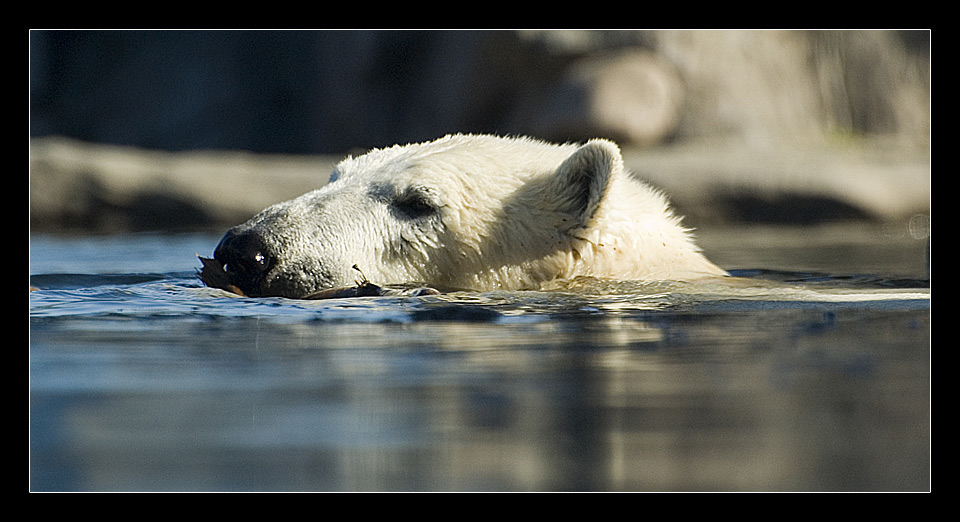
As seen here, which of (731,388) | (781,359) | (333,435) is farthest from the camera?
(781,359)

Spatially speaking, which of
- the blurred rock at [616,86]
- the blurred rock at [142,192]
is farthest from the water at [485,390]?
the blurred rock at [616,86]

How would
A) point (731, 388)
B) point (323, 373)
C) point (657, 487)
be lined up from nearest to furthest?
1. point (657, 487)
2. point (731, 388)
3. point (323, 373)

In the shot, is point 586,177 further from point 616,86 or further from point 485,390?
point 616,86

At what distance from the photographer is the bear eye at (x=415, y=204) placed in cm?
412

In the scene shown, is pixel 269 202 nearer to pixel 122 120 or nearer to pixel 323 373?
pixel 323 373

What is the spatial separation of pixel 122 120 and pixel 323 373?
15.5 meters

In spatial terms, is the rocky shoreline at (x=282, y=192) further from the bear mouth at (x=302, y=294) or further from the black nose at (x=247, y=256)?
the black nose at (x=247, y=256)

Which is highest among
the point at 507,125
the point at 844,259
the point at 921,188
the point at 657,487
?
the point at 507,125

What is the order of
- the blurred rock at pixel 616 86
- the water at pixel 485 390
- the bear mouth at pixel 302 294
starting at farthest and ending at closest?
the blurred rock at pixel 616 86, the bear mouth at pixel 302 294, the water at pixel 485 390

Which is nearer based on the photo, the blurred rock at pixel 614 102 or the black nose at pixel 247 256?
the black nose at pixel 247 256

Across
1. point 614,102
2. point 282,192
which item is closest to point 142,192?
point 282,192

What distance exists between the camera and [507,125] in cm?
1162

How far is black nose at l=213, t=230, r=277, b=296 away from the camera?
148 inches

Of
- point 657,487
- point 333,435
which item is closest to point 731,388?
point 657,487
